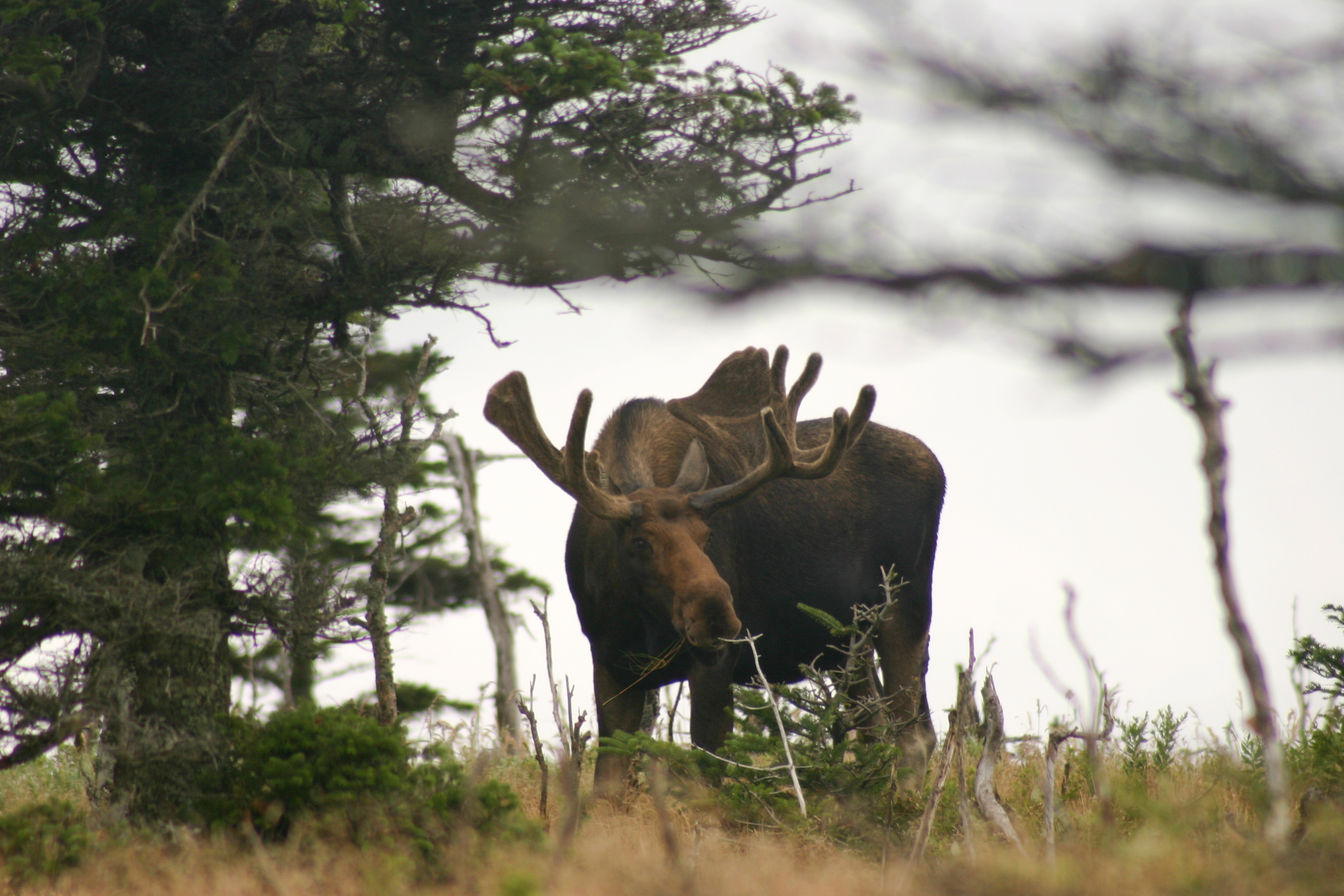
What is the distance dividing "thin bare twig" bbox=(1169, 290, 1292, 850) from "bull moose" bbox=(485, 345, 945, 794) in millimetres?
2853

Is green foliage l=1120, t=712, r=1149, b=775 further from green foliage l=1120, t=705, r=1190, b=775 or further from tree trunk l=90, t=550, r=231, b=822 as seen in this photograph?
tree trunk l=90, t=550, r=231, b=822

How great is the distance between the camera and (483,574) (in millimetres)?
18281

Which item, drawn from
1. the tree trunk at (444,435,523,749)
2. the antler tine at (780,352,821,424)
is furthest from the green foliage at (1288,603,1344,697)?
the tree trunk at (444,435,523,749)

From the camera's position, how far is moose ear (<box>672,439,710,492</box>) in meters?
7.50

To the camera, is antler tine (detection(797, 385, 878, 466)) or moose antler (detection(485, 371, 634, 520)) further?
antler tine (detection(797, 385, 878, 466))

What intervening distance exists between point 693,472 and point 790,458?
0.66m

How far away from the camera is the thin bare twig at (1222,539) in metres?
2.84

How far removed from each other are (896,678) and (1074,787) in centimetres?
230

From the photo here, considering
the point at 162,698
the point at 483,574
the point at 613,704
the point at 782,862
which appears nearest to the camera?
the point at 782,862

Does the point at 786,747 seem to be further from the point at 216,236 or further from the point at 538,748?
the point at 216,236

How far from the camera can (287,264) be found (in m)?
7.91

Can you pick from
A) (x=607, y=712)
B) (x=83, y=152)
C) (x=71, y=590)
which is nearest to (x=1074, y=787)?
(x=607, y=712)

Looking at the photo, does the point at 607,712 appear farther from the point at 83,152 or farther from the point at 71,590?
the point at 83,152

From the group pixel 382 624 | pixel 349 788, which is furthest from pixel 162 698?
pixel 349 788
